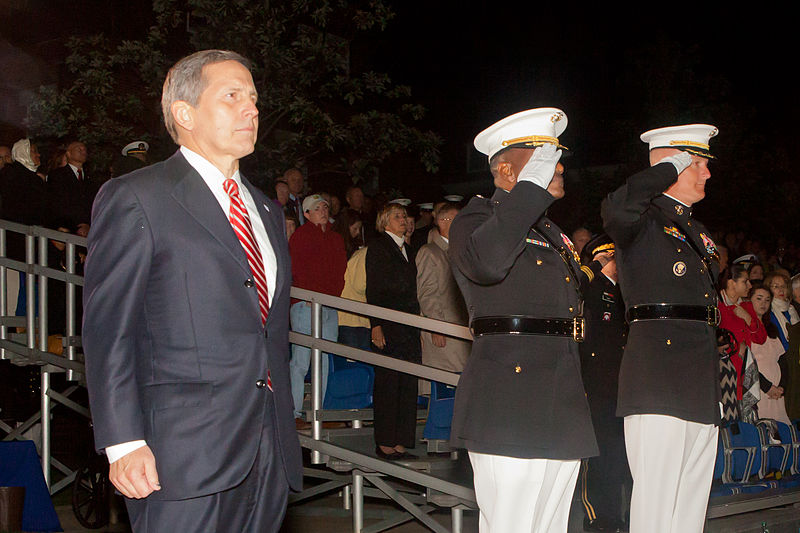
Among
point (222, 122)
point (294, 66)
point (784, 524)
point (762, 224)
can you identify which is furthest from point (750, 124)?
point (222, 122)

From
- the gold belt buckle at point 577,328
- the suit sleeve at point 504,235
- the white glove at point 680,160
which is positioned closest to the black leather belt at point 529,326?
the gold belt buckle at point 577,328

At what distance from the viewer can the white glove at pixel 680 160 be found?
460cm

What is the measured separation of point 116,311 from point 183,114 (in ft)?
2.15

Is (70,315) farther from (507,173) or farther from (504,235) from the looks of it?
(504,235)

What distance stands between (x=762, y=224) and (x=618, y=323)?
54.3ft

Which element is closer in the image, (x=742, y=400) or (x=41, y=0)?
(x=742, y=400)

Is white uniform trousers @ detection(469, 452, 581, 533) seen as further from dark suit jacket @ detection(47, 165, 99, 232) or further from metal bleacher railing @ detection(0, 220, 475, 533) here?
dark suit jacket @ detection(47, 165, 99, 232)

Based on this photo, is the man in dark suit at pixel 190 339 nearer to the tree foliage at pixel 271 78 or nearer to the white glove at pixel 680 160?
the white glove at pixel 680 160

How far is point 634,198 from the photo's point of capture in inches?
175

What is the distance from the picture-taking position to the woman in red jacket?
8.18 meters

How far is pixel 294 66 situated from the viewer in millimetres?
11234

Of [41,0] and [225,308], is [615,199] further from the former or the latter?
[41,0]

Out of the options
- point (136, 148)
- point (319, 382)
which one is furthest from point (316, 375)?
point (136, 148)

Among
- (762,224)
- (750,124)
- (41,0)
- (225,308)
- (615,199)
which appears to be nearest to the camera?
(225,308)
